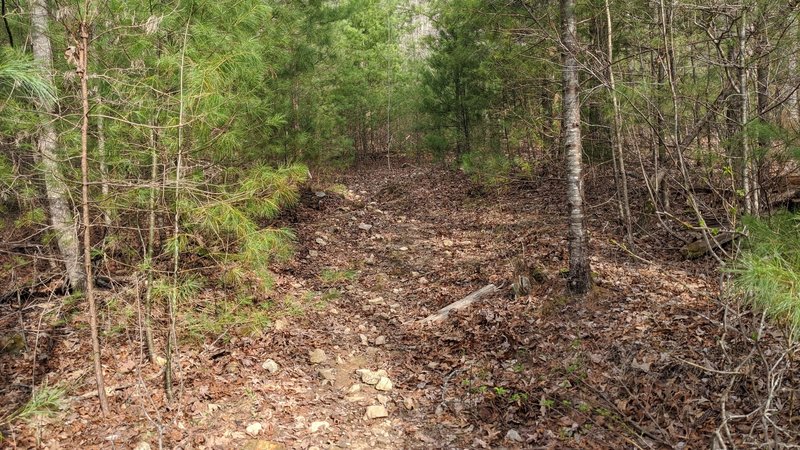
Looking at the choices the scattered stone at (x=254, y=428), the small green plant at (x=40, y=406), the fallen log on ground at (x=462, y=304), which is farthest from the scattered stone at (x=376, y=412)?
the small green plant at (x=40, y=406)

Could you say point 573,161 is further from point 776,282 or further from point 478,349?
point 776,282

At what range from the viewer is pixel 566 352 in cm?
546

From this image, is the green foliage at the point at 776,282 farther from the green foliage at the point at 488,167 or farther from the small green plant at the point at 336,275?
the green foliage at the point at 488,167

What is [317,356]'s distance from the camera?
6.19 metres


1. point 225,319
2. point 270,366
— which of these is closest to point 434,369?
point 270,366

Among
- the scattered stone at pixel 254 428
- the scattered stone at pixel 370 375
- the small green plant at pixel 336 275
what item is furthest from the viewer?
the small green plant at pixel 336 275

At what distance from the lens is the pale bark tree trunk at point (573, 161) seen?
20.1ft

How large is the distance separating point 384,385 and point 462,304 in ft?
6.33

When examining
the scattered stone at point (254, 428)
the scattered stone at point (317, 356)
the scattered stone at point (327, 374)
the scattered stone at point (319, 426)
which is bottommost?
the scattered stone at point (319, 426)

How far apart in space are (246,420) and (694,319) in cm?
498

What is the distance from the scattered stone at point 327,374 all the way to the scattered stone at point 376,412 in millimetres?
797

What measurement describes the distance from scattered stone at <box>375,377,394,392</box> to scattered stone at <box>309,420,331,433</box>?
0.79 metres

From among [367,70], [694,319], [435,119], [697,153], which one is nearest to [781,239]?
[694,319]

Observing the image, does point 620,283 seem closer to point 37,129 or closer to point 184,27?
point 184,27
